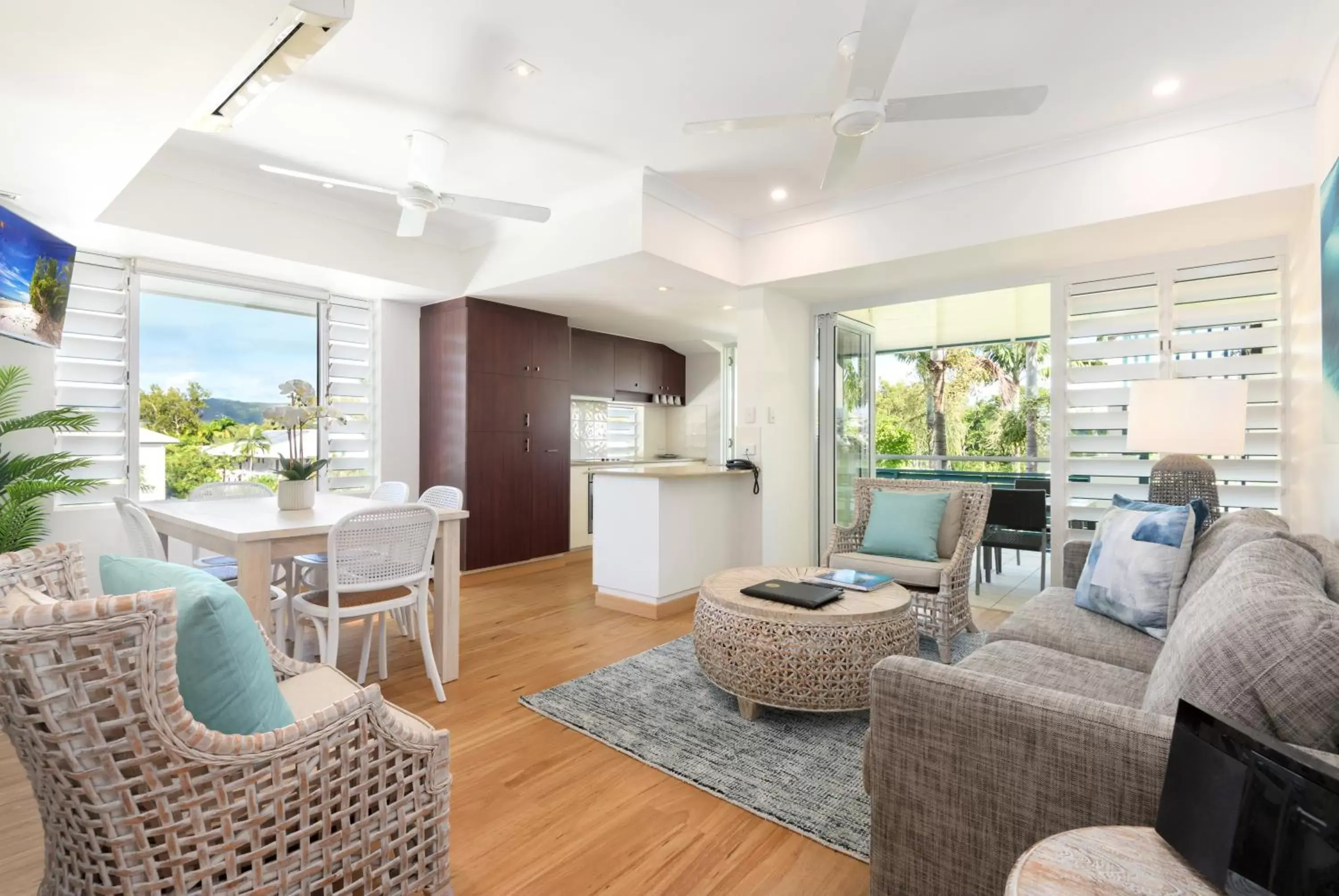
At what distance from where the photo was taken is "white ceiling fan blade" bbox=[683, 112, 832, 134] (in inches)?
96.3

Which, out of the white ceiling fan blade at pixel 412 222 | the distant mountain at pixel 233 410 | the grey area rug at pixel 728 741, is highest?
the white ceiling fan blade at pixel 412 222

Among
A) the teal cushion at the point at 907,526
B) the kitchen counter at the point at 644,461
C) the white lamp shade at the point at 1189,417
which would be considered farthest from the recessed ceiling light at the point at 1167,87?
the kitchen counter at the point at 644,461

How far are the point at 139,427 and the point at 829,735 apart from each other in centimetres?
459

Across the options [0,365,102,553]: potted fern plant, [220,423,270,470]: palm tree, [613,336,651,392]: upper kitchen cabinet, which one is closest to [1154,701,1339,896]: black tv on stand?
[0,365,102,553]: potted fern plant

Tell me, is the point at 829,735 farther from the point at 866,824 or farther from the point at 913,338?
the point at 913,338

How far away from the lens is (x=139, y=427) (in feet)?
13.6

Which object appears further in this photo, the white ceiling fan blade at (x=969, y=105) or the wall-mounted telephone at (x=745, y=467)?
the wall-mounted telephone at (x=745, y=467)

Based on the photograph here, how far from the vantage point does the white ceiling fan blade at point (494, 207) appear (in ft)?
10.9

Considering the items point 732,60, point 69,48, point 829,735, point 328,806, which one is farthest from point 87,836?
point 732,60

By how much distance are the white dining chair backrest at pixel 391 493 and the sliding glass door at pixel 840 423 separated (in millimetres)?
3007

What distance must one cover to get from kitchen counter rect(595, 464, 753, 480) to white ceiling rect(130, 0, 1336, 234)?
180 cm

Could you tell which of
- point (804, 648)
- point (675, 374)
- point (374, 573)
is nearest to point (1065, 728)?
point (804, 648)

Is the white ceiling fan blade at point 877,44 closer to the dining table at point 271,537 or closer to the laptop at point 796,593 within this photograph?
the laptop at point 796,593

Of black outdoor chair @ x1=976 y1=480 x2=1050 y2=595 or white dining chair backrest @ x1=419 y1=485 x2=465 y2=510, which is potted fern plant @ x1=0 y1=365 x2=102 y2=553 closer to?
white dining chair backrest @ x1=419 y1=485 x2=465 y2=510
